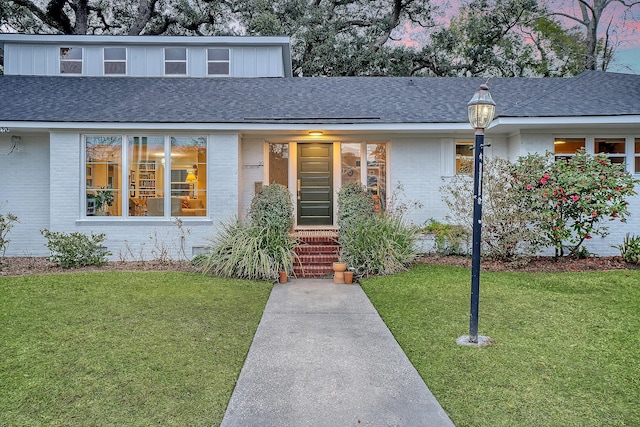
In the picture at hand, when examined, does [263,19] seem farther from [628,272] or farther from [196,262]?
[628,272]

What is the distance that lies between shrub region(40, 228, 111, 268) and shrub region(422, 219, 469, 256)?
697 centimetres

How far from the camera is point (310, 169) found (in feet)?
36.4

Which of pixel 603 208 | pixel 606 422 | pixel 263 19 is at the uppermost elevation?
pixel 263 19

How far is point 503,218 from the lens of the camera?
841 cm

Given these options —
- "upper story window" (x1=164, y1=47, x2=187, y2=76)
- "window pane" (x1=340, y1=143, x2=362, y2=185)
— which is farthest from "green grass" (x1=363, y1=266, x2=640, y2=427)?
"upper story window" (x1=164, y1=47, x2=187, y2=76)

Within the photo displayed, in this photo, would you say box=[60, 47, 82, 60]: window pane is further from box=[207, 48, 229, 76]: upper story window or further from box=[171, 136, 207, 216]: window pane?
box=[171, 136, 207, 216]: window pane

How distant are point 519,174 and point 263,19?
14967 millimetres

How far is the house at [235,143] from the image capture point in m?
9.47

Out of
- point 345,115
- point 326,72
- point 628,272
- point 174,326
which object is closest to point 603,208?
point 628,272

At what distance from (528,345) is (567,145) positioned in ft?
23.4

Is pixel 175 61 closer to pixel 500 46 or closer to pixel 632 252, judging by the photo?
pixel 632 252

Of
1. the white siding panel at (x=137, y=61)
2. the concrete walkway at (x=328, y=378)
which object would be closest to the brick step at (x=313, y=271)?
the concrete walkway at (x=328, y=378)

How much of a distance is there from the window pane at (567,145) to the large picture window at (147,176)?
7.99m

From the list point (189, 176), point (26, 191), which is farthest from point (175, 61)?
point (26, 191)
